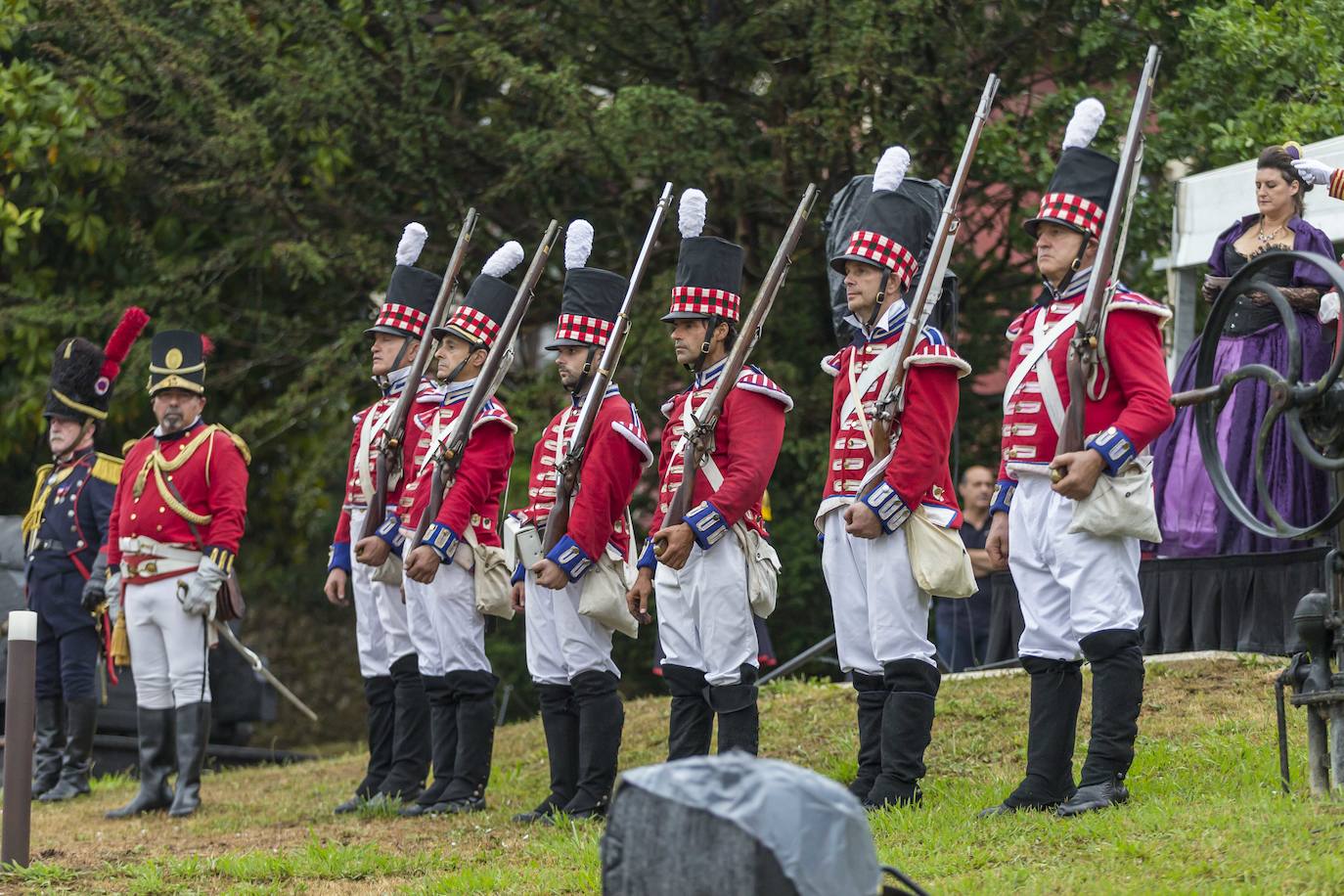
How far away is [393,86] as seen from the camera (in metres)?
14.0

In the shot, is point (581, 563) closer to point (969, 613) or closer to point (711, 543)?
point (711, 543)

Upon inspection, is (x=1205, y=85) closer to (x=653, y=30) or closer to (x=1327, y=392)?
(x=653, y=30)

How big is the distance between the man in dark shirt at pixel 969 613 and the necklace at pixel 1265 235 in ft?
10.8

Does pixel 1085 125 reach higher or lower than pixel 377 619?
higher

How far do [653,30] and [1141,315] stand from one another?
27.6ft

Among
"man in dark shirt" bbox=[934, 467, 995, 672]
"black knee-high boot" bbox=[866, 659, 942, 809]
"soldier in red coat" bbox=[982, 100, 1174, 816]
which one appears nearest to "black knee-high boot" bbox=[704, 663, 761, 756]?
"black knee-high boot" bbox=[866, 659, 942, 809]

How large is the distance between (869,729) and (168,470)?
401 cm

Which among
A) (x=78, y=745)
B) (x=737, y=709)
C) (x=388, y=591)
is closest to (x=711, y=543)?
(x=737, y=709)

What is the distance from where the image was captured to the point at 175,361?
940 centimetres

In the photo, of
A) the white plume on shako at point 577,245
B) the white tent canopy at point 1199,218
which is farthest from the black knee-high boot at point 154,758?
the white tent canopy at point 1199,218

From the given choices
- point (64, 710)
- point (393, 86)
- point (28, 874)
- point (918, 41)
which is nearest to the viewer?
point (28, 874)

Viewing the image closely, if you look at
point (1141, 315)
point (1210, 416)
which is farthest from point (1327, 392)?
point (1141, 315)

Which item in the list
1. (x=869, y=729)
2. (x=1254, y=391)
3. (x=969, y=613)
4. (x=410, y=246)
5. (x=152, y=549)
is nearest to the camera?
(x=869, y=729)

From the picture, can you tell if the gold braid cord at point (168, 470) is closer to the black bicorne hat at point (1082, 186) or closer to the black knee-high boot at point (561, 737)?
the black knee-high boot at point (561, 737)
